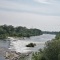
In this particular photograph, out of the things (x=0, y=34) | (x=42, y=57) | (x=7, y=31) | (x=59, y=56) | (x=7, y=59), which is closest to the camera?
(x=59, y=56)

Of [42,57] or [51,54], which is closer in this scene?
[51,54]

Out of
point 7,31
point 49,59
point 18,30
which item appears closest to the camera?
point 49,59

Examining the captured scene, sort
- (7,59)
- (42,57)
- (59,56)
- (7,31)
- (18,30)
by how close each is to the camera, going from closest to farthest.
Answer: (59,56) → (42,57) → (7,59) → (7,31) → (18,30)

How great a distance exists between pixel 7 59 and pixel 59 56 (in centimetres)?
2223

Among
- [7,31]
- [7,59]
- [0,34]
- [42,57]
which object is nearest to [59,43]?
[42,57]

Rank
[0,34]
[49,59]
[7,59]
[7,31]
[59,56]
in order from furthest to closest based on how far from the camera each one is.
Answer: [7,31], [0,34], [7,59], [49,59], [59,56]

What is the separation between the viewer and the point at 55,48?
28.9m

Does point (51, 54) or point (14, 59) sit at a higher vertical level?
point (51, 54)

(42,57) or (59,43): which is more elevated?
(59,43)

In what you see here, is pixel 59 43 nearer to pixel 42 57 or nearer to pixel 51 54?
pixel 51 54

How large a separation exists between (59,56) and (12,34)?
124m

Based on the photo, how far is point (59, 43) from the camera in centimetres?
2956

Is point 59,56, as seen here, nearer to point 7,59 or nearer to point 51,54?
point 51,54

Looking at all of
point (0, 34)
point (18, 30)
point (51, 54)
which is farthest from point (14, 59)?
point (18, 30)
